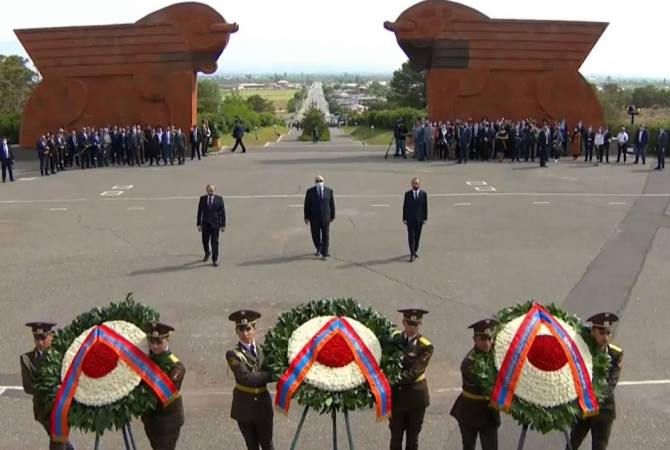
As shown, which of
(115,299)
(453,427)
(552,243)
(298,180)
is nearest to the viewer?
(453,427)

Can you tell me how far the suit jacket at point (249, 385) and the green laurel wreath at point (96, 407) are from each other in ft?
1.66

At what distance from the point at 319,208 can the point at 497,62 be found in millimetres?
15340

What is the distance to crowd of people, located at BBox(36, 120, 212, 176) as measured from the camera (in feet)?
78.6

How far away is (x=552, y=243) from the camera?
13508mm

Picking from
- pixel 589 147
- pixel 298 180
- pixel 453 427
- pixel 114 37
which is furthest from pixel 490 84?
pixel 453 427

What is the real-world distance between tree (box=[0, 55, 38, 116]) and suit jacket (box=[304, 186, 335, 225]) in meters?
46.6

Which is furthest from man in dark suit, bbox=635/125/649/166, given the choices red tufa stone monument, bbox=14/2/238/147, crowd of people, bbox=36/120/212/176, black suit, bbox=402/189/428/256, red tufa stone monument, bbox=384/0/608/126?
crowd of people, bbox=36/120/212/176

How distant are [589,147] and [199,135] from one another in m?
13.4

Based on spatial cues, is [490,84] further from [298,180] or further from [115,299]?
[115,299]

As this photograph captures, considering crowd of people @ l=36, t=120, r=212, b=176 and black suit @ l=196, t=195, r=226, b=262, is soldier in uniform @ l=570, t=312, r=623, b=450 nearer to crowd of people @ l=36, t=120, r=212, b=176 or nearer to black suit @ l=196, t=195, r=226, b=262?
black suit @ l=196, t=195, r=226, b=262

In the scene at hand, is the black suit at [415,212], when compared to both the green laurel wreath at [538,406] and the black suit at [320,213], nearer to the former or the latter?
the black suit at [320,213]

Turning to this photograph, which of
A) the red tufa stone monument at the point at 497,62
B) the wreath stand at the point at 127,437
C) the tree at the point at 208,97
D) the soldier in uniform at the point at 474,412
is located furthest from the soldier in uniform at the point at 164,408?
the tree at the point at 208,97

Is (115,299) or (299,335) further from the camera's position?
(115,299)

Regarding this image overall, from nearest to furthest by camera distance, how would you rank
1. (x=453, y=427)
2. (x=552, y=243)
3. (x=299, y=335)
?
(x=299, y=335) → (x=453, y=427) → (x=552, y=243)
